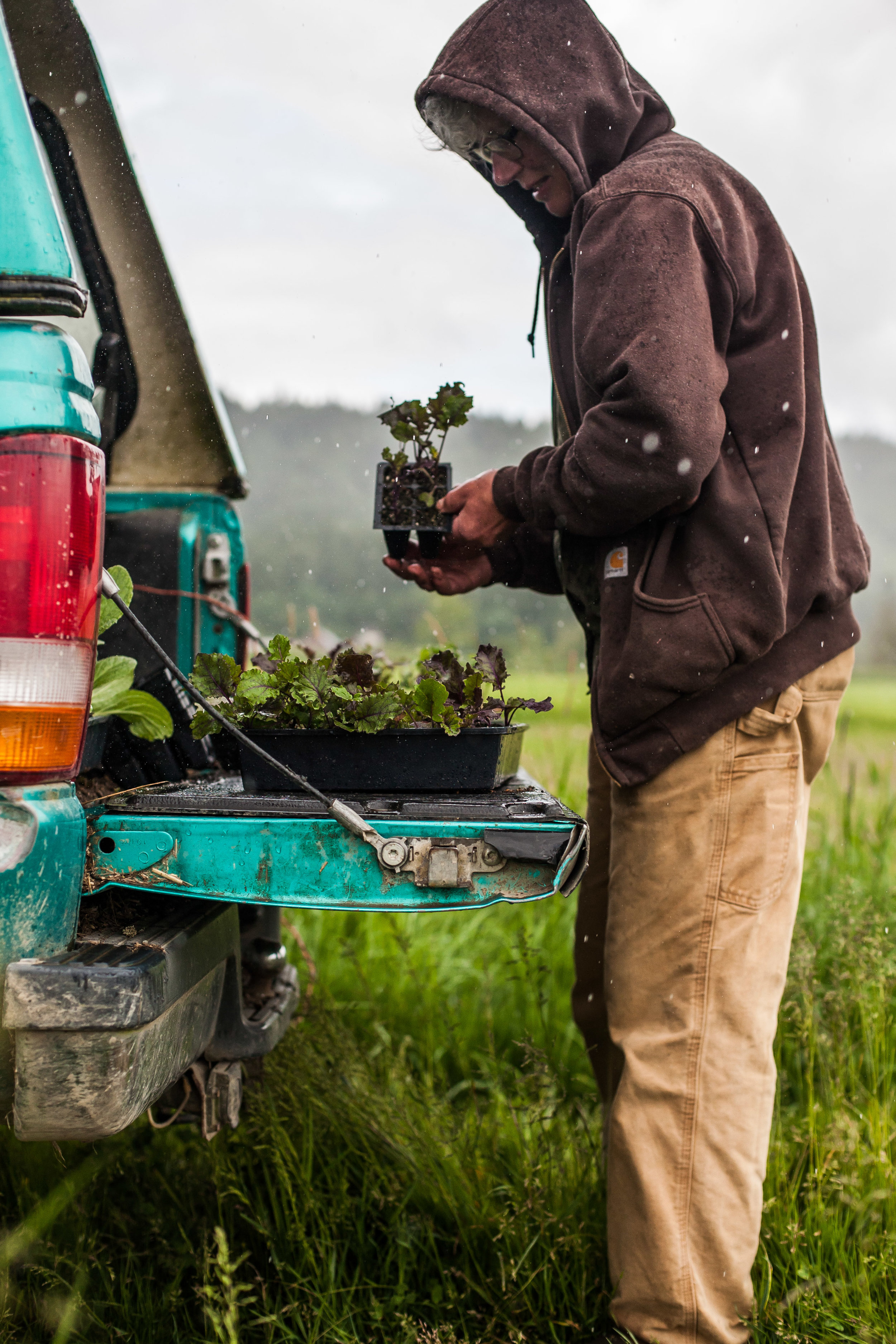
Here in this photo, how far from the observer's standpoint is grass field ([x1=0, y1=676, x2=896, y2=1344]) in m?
1.92

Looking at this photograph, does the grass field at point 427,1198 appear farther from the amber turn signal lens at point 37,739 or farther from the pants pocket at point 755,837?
the amber turn signal lens at point 37,739

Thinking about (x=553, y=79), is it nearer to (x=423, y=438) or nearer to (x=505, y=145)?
(x=505, y=145)

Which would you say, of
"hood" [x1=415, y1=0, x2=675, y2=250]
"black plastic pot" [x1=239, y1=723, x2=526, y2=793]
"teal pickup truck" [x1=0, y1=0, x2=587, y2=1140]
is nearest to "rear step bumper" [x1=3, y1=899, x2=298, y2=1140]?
"teal pickup truck" [x1=0, y1=0, x2=587, y2=1140]

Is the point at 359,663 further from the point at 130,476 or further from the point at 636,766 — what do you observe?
the point at 130,476

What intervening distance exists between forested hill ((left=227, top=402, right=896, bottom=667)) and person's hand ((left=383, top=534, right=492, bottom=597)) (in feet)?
0.20

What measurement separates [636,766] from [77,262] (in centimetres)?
173

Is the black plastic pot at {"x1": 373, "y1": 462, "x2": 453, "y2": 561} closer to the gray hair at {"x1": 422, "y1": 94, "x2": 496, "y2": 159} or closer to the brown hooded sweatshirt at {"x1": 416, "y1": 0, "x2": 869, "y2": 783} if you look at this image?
the brown hooded sweatshirt at {"x1": 416, "y1": 0, "x2": 869, "y2": 783}

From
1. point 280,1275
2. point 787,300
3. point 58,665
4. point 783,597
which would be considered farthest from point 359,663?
point 280,1275

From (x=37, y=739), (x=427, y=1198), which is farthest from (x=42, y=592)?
(x=427, y=1198)

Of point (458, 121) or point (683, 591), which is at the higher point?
point (458, 121)

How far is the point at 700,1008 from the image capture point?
1890 millimetres

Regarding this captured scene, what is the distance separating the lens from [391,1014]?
3.08 meters

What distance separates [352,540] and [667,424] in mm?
1102

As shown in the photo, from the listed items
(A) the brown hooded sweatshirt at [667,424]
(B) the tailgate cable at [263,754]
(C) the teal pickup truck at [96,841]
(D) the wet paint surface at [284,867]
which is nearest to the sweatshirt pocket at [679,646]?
(A) the brown hooded sweatshirt at [667,424]
